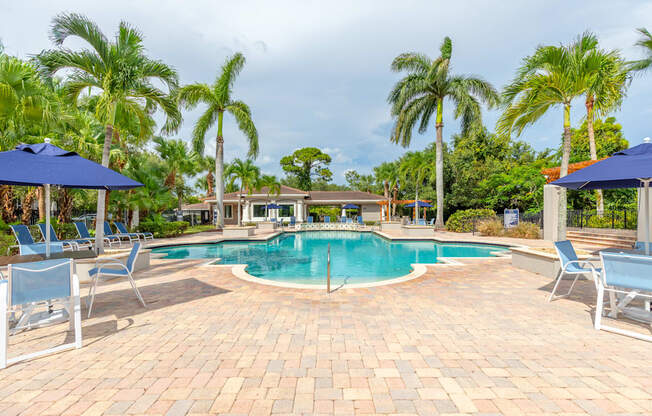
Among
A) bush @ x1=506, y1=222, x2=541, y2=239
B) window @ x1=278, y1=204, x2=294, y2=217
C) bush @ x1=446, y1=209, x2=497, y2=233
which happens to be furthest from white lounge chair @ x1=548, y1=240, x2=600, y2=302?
window @ x1=278, y1=204, x2=294, y2=217

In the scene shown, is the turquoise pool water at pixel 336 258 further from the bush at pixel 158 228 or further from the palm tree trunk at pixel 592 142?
the palm tree trunk at pixel 592 142

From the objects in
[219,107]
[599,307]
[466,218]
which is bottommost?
[599,307]

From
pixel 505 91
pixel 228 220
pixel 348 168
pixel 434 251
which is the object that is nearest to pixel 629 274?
pixel 505 91

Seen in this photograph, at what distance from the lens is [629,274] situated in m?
3.52

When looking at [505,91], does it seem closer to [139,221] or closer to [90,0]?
[90,0]

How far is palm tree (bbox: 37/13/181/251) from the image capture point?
23.0ft

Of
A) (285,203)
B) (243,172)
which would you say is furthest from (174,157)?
(285,203)

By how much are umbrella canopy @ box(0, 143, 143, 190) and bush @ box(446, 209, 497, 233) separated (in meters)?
19.7

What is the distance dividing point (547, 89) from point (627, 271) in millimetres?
6464

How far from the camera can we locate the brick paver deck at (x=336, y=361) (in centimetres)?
225

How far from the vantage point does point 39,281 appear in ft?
10.5

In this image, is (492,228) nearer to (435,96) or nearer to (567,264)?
(435,96)

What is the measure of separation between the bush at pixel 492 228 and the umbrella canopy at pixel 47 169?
18223 millimetres

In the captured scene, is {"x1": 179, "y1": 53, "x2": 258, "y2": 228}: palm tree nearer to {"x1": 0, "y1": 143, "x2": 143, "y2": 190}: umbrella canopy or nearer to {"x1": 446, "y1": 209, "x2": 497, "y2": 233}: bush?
{"x1": 0, "y1": 143, "x2": 143, "y2": 190}: umbrella canopy
